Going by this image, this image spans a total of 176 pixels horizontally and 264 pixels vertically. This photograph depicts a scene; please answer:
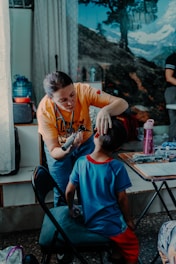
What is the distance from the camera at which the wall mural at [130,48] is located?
436 cm

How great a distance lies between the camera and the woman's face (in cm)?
173

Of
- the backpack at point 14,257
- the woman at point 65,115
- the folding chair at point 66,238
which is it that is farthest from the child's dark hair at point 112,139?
the backpack at point 14,257

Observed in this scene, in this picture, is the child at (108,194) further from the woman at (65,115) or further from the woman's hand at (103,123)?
the woman at (65,115)

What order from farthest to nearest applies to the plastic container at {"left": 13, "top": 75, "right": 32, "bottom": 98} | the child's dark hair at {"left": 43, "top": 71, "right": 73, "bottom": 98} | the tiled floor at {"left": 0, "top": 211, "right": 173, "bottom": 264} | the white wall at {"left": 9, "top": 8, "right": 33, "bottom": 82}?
1. the white wall at {"left": 9, "top": 8, "right": 33, "bottom": 82}
2. the plastic container at {"left": 13, "top": 75, "right": 32, "bottom": 98}
3. the tiled floor at {"left": 0, "top": 211, "right": 173, "bottom": 264}
4. the child's dark hair at {"left": 43, "top": 71, "right": 73, "bottom": 98}

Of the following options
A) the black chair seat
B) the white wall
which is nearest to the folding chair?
the black chair seat

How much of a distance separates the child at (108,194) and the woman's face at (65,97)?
0.37 m

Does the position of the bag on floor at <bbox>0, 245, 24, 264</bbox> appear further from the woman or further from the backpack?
the woman

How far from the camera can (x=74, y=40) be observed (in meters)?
4.19

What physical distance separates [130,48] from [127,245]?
3.60 m

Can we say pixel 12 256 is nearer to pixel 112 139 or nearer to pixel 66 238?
pixel 66 238

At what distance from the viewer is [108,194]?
1455 millimetres

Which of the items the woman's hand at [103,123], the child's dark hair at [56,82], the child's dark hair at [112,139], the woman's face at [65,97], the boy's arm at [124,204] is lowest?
the boy's arm at [124,204]

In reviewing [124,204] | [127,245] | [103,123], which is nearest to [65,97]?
[103,123]

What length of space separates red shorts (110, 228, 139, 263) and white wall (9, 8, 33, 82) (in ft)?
10.1
